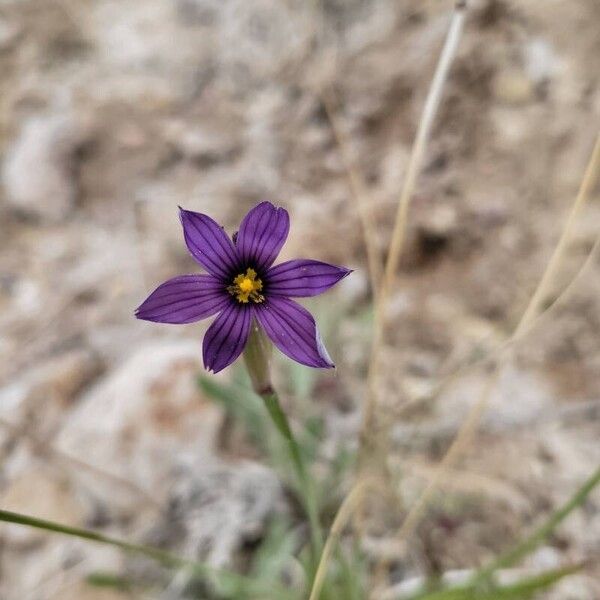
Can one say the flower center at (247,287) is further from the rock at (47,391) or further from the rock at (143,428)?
the rock at (47,391)

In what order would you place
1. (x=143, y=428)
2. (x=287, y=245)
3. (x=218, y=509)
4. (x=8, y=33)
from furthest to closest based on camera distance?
1. (x=8, y=33)
2. (x=287, y=245)
3. (x=143, y=428)
4. (x=218, y=509)

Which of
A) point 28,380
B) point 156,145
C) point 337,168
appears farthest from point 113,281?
point 337,168

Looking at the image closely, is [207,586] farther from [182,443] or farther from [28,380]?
[28,380]

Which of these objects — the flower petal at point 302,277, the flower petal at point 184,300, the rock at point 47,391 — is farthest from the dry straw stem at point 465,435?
the rock at point 47,391

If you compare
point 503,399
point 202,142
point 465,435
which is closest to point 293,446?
point 465,435

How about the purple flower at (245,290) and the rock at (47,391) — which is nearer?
the purple flower at (245,290)

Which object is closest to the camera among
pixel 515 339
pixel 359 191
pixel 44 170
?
pixel 515 339

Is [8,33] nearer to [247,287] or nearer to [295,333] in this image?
[247,287]
